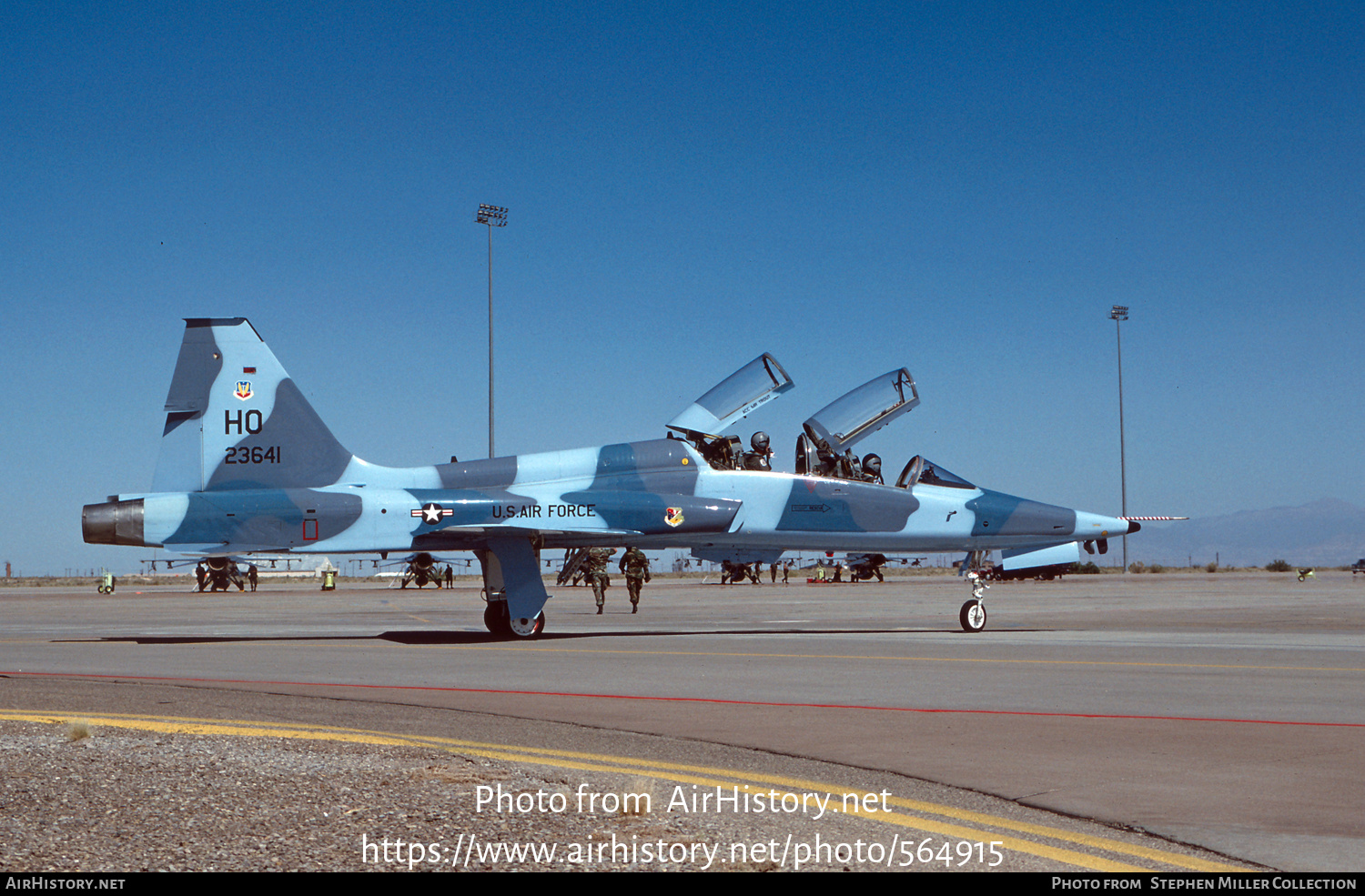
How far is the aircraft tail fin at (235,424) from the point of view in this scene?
16.9 metres

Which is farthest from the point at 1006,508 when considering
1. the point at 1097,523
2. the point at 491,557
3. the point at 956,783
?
the point at 956,783

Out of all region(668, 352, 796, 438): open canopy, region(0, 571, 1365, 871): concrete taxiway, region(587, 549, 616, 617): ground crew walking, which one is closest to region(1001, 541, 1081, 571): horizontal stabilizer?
region(0, 571, 1365, 871): concrete taxiway

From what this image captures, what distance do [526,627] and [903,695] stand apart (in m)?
8.72

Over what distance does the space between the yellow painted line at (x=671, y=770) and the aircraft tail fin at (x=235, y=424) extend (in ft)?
27.2

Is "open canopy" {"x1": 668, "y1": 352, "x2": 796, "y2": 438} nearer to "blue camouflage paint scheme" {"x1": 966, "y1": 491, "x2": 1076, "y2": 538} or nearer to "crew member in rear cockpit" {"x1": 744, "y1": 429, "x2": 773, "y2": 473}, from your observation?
"crew member in rear cockpit" {"x1": 744, "y1": 429, "x2": 773, "y2": 473}

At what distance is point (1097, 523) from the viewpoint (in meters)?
19.8

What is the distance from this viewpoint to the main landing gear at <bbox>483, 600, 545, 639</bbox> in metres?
17.8

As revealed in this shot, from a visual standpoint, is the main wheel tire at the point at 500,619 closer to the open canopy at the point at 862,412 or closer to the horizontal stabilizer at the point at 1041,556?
the open canopy at the point at 862,412

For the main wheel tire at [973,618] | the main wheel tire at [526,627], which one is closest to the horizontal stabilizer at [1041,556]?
the main wheel tire at [973,618]

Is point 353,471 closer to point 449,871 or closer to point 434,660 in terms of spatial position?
point 434,660

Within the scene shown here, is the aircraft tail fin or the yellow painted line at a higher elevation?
the aircraft tail fin

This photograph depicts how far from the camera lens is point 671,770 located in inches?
260

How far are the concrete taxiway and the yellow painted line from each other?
0.33 m

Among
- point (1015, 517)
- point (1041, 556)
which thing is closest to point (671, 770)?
point (1015, 517)
